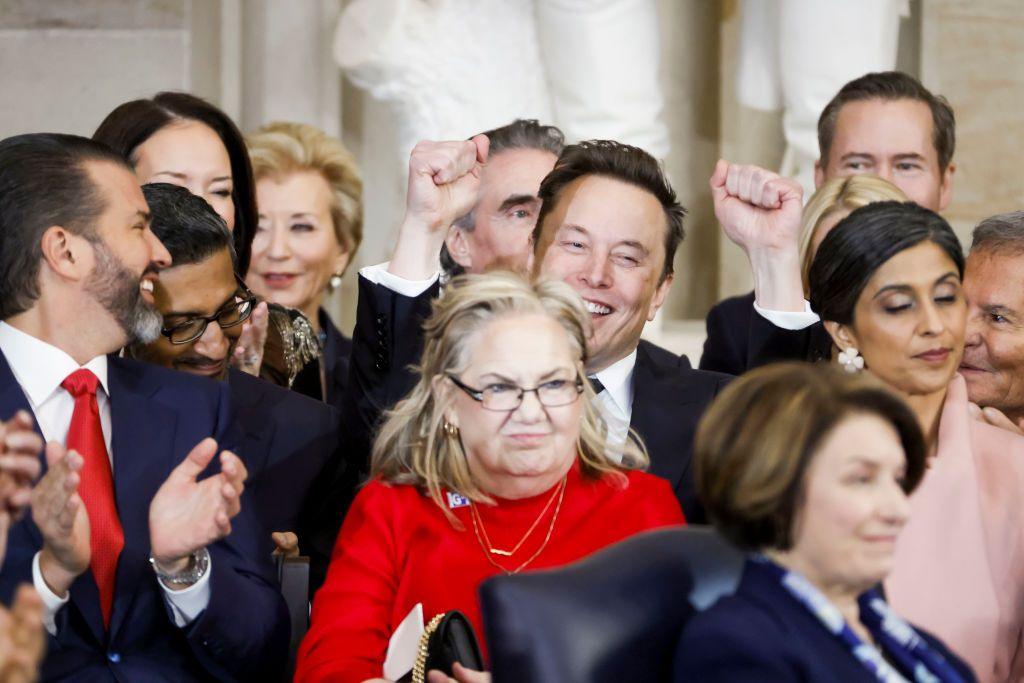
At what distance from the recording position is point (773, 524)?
2162mm

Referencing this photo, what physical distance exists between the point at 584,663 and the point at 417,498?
815mm

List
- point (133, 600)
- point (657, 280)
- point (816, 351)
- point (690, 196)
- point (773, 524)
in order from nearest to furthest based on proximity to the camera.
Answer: point (773, 524), point (133, 600), point (816, 351), point (657, 280), point (690, 196)

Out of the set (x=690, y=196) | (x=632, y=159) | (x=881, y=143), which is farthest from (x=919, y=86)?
(x=690, y=196)

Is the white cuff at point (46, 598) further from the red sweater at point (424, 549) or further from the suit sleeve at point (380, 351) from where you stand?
the suit sleeve at point (380, 351)

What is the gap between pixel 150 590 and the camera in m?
2.92

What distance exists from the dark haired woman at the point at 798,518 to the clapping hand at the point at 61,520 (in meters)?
0.98

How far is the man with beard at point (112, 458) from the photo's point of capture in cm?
277

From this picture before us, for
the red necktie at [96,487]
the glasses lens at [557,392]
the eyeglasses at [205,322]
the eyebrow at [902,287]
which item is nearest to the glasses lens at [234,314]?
the eyeglasses at [205,322]

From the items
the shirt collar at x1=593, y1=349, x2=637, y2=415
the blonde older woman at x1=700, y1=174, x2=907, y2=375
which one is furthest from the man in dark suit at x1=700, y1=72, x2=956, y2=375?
the shirt collar at x1=593, y1=349, x2=637, y2=415

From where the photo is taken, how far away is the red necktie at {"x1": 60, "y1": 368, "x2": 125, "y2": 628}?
2902 mm

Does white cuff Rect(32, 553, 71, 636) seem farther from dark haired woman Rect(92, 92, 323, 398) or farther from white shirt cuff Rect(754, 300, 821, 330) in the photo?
white shirt cuff Rect(754, 300, 821, 330)

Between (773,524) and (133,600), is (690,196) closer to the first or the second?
(133,600)

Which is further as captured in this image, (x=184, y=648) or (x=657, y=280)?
(x=657, y=280)

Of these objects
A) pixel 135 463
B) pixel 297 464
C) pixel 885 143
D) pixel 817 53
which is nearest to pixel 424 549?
pixel 135 463
